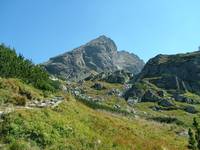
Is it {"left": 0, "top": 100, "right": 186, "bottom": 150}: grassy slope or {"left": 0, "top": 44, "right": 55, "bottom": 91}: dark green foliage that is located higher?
{"left": 0, "top": 44, "right": 55, "bottom": 91}: dark green foliage

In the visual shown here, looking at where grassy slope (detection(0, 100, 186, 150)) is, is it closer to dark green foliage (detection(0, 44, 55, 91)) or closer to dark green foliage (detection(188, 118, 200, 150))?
dark green foliage (detection(188, 118, 200, 150))

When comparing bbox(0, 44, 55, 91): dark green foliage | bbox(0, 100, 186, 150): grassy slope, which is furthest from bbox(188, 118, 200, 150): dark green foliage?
bbox(0, 44, 55, 91): dark green foliage

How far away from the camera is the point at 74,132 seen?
38.0 meters

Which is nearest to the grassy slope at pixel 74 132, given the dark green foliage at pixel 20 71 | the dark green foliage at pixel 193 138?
the dark green foliage at pixel 193 138

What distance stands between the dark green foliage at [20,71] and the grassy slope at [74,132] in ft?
35.1

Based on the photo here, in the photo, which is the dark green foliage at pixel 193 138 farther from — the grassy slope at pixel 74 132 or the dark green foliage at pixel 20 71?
the dark green foliage at pixel 20 71

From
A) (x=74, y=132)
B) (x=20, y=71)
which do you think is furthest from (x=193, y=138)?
(x=20, y=71)

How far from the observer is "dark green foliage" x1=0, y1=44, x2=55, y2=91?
57.2 meters

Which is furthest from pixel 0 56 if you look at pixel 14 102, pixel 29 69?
pixel 14 102

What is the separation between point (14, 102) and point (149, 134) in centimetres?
1734

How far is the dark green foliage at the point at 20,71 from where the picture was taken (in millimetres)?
57219

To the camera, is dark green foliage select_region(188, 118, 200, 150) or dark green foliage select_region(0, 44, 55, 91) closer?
dark green foliage select_region(188, 118, 200, 150)

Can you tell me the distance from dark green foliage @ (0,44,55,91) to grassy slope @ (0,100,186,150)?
10.7 metres

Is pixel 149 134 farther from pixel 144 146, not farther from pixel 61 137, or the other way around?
pixel 61 137
